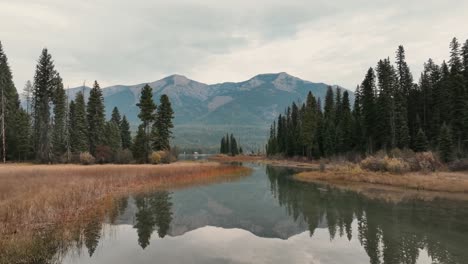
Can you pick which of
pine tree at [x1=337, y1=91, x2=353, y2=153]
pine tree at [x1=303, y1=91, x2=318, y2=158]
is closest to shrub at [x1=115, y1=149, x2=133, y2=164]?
pine tree at [x1=337, y1=91, x2=353, y2=153]

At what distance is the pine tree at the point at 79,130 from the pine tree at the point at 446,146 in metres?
63.4

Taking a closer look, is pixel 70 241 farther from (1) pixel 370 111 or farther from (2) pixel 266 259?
(1) pixel 370 111

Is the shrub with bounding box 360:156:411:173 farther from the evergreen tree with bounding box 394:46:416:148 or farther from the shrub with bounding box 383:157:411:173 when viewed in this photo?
the evergreen tree with bounding box 394:46:416:148

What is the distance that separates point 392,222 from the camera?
20.1 metres

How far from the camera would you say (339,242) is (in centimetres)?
1625

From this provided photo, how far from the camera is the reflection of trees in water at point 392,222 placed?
14.1 m

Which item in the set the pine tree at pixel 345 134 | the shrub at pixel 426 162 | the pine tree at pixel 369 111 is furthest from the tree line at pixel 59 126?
the shrub at pixel 426 162

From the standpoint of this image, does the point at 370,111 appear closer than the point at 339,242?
No

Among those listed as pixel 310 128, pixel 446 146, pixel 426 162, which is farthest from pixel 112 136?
pixel 446 146

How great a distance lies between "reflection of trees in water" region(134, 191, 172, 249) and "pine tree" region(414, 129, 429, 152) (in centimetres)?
5083

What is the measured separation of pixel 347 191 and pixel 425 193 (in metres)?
6.93

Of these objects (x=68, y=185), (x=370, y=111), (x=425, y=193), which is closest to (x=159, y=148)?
(x=370, y=111)

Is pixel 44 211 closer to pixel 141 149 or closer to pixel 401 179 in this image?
pixel 401 179

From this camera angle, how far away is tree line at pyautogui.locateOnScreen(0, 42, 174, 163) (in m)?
64.0
